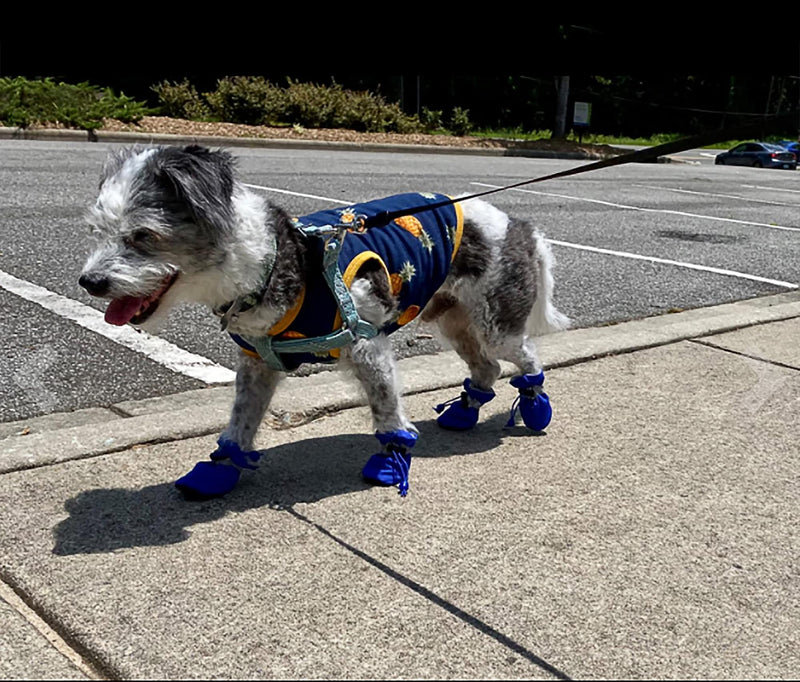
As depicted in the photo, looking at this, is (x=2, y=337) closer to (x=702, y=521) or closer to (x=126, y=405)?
(x=126, y=405)

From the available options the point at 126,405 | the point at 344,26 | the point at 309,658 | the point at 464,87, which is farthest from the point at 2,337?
the point at 464,87

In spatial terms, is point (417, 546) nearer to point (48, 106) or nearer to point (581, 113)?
point (48, 106)

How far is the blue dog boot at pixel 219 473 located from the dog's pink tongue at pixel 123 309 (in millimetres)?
658

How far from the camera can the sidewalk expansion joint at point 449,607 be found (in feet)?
7.81

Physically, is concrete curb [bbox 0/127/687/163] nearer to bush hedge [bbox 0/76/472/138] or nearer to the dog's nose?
bush hedge [bbox 0/76/472/138]

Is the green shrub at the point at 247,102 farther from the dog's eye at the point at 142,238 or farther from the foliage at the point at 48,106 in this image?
the dog's eye at the point at 142,238

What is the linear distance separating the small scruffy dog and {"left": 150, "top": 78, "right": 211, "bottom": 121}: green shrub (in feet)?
75.8

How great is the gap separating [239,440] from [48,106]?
19241 mm

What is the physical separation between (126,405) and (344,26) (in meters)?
8.64

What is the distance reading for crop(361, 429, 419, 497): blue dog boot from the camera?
340cm

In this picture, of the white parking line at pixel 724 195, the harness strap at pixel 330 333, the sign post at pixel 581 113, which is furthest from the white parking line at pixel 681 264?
the sign post at pixel 581 113

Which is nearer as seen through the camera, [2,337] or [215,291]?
[215,291]

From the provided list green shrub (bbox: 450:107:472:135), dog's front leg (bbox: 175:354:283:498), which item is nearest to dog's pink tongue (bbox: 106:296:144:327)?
dog's front leg (bbox: 175:354:283:498)

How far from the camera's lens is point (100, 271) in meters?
2.77
